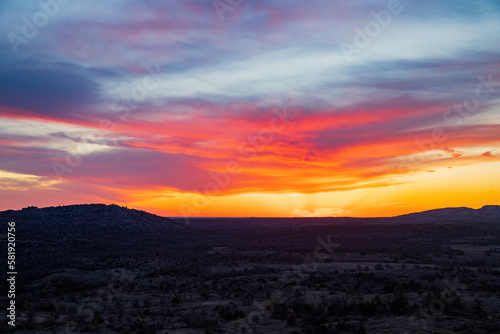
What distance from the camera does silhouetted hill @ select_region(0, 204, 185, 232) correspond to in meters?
74.2

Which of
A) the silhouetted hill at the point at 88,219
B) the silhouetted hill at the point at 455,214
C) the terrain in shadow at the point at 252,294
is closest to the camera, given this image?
the terrain in shadow at the point at 252,294

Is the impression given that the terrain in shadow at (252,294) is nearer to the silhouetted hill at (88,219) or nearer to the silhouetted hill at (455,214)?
the silhouetted hill at (88,219)

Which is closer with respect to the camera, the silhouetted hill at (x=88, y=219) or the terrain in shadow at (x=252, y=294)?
the terrain in shadow at (x=252, y=294)

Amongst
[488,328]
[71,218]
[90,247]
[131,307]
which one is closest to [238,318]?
[131,307]

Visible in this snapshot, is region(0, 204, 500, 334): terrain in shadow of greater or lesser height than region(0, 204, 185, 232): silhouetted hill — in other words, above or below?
below

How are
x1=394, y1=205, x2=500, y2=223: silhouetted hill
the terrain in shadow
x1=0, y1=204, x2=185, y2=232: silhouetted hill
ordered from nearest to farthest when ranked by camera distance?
the terrain in shadow → x1=0, y1=204, x2=185, y2=232: silhouetted hill → x1=394, y1=205, x2=500, y2=223: silhouetted hill

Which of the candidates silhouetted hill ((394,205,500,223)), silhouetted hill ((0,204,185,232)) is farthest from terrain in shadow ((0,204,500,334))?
silhouetted hill ((394,205,500,223))

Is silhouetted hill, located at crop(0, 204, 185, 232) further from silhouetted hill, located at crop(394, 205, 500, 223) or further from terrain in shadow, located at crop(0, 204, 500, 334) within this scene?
silhouetted hill, located at crop(394, 205, 500, 223)

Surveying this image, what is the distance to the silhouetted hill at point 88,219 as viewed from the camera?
7425cm

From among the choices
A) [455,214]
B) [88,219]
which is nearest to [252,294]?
[88,219]

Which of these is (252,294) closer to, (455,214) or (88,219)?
(88,219)

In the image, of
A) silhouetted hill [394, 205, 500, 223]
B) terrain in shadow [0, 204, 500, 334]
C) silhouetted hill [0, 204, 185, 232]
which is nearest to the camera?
terrain in shadow [0, 204, 500, 334]

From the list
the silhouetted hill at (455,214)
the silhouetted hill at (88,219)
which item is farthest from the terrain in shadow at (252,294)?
the silhouetted hill at (455,214)

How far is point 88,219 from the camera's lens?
83312 mm
